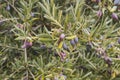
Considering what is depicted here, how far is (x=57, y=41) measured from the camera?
1126 mm

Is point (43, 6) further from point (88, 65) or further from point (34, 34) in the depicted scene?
point (88, 65)

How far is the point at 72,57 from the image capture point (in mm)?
1294

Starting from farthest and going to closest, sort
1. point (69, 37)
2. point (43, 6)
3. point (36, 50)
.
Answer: point (36, 50), point (43, 6), point (69, 37)

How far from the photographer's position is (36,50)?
53.6 inches

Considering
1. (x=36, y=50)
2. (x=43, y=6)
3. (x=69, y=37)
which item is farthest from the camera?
(x=36, y=50)

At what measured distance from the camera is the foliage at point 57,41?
1199 mm

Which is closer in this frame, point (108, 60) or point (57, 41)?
point (57, 41)

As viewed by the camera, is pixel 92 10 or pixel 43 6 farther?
pixel 92 10

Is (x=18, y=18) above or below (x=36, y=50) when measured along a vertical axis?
above

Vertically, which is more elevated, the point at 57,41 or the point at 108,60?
the point at 57,41

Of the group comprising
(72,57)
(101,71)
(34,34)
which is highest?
(34,34)

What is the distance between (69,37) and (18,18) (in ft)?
1.00

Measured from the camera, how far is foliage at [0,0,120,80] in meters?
1.20

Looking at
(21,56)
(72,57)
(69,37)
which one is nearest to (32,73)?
(21,56)
